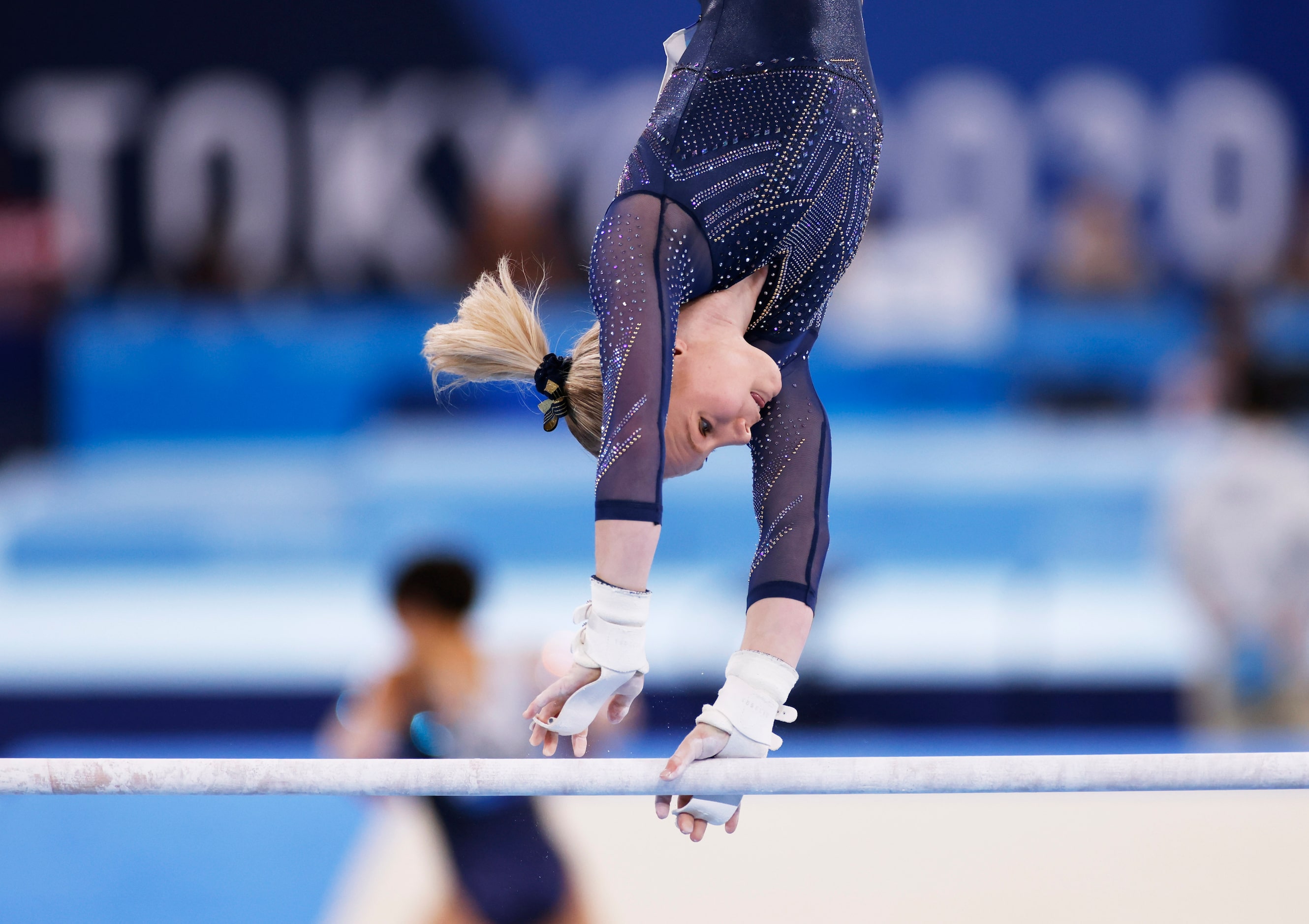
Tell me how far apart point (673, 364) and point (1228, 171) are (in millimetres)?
7472

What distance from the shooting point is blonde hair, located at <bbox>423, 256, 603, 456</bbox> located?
1949 mm

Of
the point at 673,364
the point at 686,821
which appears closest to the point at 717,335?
the point at 673,364

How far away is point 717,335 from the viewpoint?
6.10 ft

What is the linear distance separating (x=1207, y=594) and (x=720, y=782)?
2.83m

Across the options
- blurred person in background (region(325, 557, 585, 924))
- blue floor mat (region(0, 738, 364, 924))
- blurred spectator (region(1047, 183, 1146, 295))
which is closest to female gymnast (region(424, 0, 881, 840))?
blurred person in background (region(325, 557, 585, 924))

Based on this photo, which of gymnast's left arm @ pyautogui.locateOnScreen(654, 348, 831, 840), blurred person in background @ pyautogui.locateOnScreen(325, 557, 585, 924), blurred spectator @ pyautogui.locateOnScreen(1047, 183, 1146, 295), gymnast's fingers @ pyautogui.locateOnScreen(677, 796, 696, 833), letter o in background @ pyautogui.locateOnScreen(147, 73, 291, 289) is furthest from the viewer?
letter o in background @ pyautogui.locateOnScreen(147, 73, 291, 289)

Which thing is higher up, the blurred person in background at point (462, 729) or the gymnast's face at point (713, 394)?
the gymnast's face at point (713, 394)

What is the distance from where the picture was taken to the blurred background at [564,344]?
16.2ft

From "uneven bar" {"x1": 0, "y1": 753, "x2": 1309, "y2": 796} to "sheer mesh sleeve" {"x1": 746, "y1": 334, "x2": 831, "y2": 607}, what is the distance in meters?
0.24

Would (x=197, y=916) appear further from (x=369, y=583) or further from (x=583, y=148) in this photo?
(x=583, y=148)

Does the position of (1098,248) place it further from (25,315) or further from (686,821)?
(25,315)

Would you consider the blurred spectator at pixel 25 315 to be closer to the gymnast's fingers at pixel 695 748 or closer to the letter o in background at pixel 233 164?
the letter o in background at pixel 233 164

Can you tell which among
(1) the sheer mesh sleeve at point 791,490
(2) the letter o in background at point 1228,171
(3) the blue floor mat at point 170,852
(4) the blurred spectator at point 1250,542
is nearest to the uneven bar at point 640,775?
(1) the sheer mesh sleeve at point 791,490

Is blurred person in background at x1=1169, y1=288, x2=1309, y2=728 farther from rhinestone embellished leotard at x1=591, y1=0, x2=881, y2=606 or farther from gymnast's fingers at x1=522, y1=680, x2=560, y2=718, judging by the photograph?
gymnast's fingers at x1=522, y1=680, x2=560, y2=718
